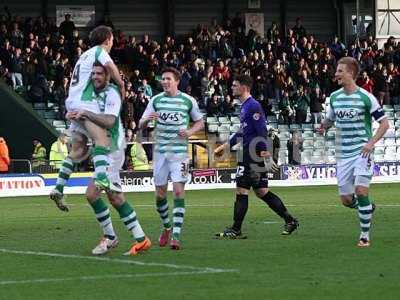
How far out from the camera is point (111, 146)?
1384cm

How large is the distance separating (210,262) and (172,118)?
2.84 meters

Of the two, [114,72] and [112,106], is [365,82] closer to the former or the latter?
[112,106]

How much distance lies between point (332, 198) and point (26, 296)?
18274 mm

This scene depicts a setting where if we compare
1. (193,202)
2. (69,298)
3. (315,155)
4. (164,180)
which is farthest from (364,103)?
(315,155)

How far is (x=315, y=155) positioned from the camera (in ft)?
132

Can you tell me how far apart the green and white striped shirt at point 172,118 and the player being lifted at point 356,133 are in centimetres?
195

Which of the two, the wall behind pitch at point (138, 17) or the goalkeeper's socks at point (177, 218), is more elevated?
the wall behind pitch at point (138, 17)

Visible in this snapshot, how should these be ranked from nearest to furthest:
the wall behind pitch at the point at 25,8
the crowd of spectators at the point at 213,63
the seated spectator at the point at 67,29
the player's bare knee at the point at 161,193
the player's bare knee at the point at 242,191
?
the player's bare knee at the point at 161,193 → the player's bare knee at the point at 242,191 → the crowd of spectators at the point at 213,63 → the seated spectator at the point at 67,29 → the wall behind pitch at the point at 25,8

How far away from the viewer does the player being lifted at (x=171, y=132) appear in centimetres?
1514

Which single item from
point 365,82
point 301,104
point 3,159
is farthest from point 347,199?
point 365,82

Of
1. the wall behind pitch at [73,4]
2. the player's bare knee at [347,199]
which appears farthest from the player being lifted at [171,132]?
the wall behind pitch at [73,4]

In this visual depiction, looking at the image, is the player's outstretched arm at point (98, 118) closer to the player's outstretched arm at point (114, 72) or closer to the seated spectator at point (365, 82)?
the player's outstretched arm at point (114, 72)

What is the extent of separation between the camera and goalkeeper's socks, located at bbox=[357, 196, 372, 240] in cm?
1491

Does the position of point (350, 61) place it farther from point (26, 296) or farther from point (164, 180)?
point (26, 296)
